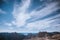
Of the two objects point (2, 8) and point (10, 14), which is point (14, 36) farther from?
point (2, 8)

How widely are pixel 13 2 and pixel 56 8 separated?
71cm

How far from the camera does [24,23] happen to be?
6.64 feet

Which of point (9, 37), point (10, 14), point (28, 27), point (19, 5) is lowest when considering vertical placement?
point (9, 37)

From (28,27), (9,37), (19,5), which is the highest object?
(19,5)

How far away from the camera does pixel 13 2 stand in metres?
2.05

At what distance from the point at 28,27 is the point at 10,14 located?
14.1 inches

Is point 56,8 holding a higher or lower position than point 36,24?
higher

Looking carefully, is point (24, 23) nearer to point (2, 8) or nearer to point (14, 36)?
point (14, 36)

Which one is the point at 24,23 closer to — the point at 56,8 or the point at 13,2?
the point at 13,2

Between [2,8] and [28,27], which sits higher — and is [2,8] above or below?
above

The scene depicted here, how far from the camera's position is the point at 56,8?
2.04 meters

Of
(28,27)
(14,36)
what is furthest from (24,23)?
(14,36)

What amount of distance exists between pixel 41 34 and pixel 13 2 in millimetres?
688

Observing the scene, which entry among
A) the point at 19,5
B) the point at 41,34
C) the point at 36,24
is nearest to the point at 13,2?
the point at 19,5
